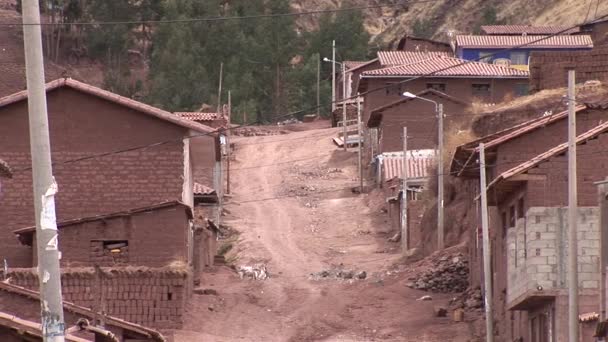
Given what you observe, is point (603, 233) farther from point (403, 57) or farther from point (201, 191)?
point (403, 57)

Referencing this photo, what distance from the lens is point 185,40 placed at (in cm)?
9762

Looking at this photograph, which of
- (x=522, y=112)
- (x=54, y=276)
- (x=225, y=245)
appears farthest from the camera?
(x=225, y=245)

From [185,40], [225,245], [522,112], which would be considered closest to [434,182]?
[522,112]

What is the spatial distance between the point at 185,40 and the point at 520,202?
62706mm

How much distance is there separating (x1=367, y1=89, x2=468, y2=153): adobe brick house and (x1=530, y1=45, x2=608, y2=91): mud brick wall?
14.8m

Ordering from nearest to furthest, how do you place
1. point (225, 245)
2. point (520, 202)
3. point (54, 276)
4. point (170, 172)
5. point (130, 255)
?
point (54, 276), point (520, 202), point (130, 255), point (170, 172), point (225, 245)

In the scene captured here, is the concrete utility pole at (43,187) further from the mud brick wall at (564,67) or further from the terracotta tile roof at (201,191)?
the terracotta tile roof at (201,191)

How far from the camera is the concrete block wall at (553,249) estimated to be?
33.2 metres

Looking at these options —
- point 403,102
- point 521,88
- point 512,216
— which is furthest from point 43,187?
point 521,88

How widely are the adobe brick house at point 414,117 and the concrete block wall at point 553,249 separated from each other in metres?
31.4

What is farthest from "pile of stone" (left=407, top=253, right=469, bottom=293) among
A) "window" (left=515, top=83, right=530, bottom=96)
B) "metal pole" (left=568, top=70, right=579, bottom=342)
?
"window" (left=515, top=83, right=530, bottom=96)

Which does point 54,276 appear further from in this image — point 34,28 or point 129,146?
point 129,146

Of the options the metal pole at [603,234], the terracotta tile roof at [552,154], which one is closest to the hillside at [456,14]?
the terracotta tile roof at [552,154]

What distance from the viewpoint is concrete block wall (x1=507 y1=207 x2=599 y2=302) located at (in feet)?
109
